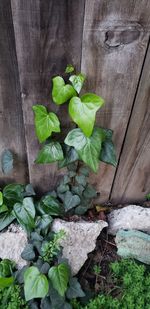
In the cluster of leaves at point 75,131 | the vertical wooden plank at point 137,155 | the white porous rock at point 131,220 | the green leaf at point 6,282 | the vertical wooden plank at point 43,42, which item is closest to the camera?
the vertical wooden plank at point 43,42

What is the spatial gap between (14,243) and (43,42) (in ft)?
2.74

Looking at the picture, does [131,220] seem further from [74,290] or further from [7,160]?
[7,160]

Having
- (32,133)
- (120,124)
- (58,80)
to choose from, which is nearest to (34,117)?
(32,133)

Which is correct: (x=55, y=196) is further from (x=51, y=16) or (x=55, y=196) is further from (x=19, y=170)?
(x=51, y=16)

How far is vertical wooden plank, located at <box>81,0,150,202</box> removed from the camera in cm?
82

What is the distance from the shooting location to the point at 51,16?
2.71 ft

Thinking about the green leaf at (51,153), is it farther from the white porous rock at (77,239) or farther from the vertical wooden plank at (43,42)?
the white porous rock at (77,239)

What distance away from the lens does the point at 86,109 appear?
0.92 meters

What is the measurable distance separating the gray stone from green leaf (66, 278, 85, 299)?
267mm

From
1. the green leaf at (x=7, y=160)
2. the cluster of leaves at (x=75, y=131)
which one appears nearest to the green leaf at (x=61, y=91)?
the cluster of leaves at (x=75, y=131)

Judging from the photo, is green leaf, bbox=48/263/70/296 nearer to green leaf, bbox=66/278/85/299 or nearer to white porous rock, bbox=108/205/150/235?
green leaf, bbox=66/278/85/299

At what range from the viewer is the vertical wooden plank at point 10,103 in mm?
870

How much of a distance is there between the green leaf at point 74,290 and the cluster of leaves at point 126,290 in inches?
1.7

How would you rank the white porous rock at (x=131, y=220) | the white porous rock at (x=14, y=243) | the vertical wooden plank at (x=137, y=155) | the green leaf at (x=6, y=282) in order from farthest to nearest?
the white porous rock at (x=131, y=220) → the white porous rock at (x=14, y=243) → the green leaf at (x=6, y=282) → the vertical wooden plank at (x=137, y=155)
